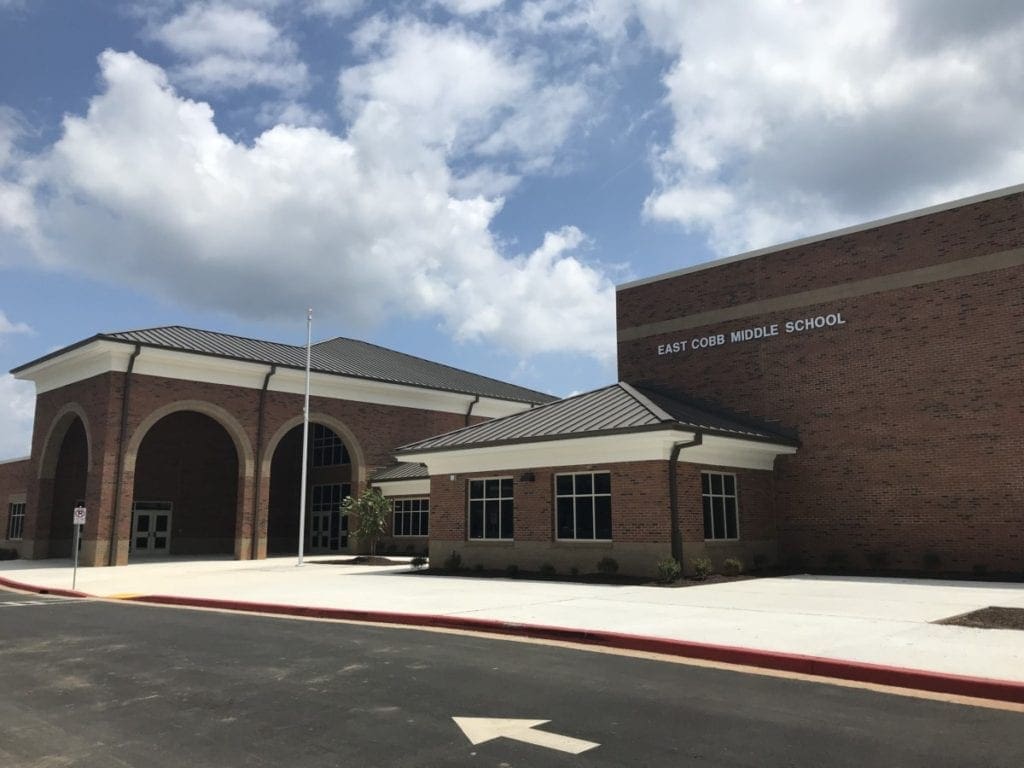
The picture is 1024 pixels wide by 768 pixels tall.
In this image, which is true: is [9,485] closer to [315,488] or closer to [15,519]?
[15,519]

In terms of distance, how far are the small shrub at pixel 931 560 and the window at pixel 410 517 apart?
19.6 meters

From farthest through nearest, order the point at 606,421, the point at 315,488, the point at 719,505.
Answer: the point at 315,488 → the point at 719,505 → the point at 606,421

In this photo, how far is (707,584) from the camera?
17828mm

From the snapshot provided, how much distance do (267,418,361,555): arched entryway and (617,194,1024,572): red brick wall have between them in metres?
20.1

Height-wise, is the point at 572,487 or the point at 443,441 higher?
the point at 443,441

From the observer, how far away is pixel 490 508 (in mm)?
22453

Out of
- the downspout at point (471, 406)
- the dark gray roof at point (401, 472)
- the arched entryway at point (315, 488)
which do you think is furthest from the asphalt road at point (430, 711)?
the downspout at point (471, 406)

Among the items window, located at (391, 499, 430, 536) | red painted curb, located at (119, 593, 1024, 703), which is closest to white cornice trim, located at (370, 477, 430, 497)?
window, located at (391, 499, 430, 536)

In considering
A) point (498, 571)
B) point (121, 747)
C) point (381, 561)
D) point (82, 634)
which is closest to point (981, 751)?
point (121, 747)

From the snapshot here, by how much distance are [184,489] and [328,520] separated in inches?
282

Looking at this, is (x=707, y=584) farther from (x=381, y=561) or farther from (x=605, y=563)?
(x=381, y=561)

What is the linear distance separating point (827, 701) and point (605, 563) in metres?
12.4

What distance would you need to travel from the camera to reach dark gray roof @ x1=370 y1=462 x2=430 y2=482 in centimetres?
3494

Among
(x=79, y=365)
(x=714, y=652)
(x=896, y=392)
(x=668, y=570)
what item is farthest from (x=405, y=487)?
(x=714, y=652)
